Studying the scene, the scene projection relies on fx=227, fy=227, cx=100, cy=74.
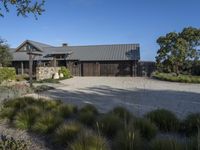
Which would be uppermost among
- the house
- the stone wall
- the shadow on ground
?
the house

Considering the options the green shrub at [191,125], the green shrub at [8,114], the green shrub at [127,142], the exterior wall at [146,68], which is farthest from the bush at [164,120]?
the exterior wall at [146,68]

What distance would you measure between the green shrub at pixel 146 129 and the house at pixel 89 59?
85.4 feet

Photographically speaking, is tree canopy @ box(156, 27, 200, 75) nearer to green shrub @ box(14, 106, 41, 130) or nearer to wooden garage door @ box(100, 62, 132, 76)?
wooden garage door @ box(100, 62, 132, 76)

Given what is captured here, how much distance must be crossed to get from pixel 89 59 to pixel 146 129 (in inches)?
1117

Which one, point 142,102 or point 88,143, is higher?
point 88,143

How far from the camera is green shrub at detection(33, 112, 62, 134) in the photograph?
5.59 meters

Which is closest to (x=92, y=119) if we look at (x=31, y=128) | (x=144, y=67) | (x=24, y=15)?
(x=31, y=128)

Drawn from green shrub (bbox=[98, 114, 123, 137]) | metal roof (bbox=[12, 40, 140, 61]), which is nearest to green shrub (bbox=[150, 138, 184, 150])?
green shrub (bbox=[98, 114, 123, 137])

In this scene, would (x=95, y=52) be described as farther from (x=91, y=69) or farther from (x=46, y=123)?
(x=46, y=123)

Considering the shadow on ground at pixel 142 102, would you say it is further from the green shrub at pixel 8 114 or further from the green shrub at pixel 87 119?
the green shrub at pixel 8 114

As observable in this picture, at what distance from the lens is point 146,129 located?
17.0 feet

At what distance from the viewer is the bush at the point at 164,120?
19.1 feet

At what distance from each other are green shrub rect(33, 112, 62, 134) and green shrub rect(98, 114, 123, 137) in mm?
1178

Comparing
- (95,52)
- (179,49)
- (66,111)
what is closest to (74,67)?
(95,52)
